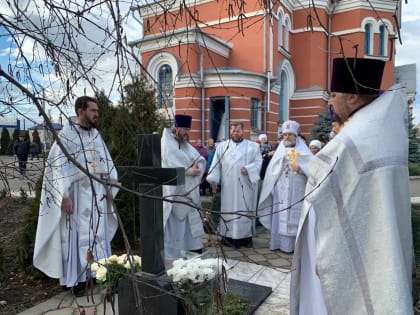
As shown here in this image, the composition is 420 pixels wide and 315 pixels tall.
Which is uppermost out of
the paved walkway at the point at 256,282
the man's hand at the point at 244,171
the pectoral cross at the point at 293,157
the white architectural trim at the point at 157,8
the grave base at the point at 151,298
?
the white architectural trim at the point at 157,8

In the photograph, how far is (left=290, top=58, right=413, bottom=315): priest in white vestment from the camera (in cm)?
157

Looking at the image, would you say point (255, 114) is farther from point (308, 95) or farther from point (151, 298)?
point (151, 298)

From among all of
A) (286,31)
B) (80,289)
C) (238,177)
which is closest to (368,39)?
(286,31)

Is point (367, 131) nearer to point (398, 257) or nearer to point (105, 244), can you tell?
point (398, 257)

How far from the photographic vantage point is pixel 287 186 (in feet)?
16.9

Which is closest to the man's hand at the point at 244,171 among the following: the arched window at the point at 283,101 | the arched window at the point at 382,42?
the arched window at the point at 283,101

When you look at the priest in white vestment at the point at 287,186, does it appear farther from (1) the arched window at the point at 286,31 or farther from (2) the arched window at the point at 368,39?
(2) the arched window at the point at 368,39

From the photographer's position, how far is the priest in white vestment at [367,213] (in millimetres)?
1572

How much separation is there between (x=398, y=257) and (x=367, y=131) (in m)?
0.59

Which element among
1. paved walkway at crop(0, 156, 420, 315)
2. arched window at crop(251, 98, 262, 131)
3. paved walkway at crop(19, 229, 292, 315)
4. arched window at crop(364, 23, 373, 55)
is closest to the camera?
paved walkway at crop(0, 156, 420, 315)

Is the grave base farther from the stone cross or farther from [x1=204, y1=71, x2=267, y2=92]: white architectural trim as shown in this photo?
[x1=204, y1=71, x2=267, y2=92]: white architectural trim

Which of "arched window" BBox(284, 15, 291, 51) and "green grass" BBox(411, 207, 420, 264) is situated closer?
"green grass" BBox(411, 207, 420, 264)

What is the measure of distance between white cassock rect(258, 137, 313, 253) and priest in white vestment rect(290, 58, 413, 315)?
327cm

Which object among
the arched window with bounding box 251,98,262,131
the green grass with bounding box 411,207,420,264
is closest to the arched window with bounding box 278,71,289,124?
the arched window with bounding box 251,98,262,131
